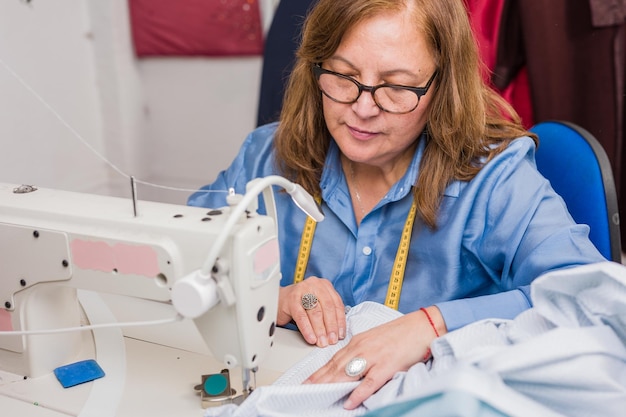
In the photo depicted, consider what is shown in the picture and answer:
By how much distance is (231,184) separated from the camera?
5.51 feet

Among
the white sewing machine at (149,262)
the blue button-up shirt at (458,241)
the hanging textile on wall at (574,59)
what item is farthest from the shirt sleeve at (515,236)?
the hanging textile on wall at (574,59)

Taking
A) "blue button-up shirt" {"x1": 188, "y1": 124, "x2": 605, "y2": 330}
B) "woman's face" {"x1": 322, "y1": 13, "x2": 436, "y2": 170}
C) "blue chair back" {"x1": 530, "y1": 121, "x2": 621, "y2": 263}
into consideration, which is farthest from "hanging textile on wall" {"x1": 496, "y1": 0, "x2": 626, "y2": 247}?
"woman's face" {"x1": 322, "y1": 13, "x2": 436, "y2": 170}

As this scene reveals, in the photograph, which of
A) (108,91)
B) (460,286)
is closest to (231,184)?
(460,286)

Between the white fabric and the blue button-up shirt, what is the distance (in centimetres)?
20

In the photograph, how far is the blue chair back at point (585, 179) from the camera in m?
1.38

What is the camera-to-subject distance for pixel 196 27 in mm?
2963

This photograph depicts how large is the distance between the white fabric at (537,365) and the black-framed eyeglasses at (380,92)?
1.56 ft

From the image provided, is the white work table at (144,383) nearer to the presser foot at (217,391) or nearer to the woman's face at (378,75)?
the presser foot at (217,391)

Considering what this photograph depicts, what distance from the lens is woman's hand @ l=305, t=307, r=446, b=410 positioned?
1042mm

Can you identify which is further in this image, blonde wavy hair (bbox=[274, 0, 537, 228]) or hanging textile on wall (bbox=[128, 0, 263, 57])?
hanging textile on wall (bbox=[128, 0, 263, 57])

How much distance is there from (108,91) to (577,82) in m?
2.00

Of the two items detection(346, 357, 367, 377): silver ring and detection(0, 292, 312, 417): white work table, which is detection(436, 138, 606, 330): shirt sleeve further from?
detection(0, 292, 312, 417): white work table

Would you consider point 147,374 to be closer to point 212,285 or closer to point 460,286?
point 212,285

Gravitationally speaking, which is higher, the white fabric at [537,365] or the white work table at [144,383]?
the white fabric at [537,365]
